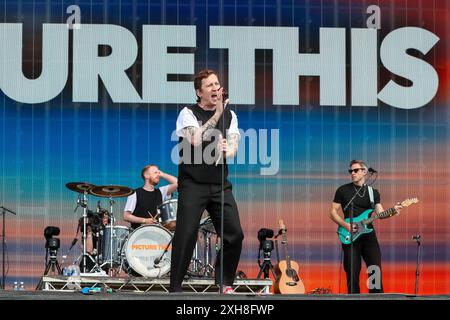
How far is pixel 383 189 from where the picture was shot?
44.9 feet

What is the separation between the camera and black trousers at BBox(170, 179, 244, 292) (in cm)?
846

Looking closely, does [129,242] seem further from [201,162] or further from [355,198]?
[201,162]

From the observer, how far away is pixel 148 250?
12375 mm

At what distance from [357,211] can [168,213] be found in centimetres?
217

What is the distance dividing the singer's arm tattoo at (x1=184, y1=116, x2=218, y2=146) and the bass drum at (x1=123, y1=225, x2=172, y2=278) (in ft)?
13.5

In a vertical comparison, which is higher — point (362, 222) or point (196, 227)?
point (196, 227)

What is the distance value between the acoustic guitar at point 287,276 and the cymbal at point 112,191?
1900 millimetres

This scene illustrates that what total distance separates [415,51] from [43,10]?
4.55 metres

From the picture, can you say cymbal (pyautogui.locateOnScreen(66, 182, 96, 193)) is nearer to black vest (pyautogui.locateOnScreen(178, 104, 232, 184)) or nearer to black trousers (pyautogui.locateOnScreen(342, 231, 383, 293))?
black trousers (pyautogui.locateOnScreen(342, 231, 383, 293))

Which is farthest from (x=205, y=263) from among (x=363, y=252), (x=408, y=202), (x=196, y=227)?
(x=196, y=227)

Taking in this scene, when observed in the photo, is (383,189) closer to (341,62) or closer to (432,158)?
(432,158)

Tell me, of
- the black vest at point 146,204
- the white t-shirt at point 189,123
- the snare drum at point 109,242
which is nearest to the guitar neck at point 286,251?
the black vest at point 146,204

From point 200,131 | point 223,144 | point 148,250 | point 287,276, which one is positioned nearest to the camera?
point 223,144

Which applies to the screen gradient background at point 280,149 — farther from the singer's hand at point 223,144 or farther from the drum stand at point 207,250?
the singer's hand at point 223,144
